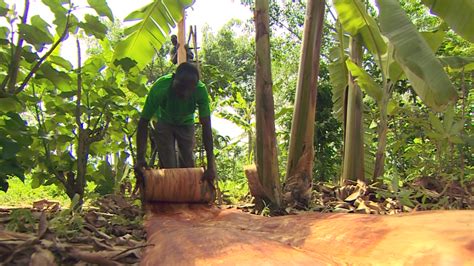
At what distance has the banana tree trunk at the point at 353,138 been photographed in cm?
427

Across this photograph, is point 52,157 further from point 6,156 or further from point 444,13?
point 444,13

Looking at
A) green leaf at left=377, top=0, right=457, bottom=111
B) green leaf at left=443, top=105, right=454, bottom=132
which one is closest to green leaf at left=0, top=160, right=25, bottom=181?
green leaf at left=377, top=0, right=457, bottom=111

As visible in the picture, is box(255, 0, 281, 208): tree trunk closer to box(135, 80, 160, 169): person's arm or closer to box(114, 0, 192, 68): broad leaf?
box(135, 80, 160, 169): person's arm

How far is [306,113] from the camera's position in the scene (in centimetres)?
366

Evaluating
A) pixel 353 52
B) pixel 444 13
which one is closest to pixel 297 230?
pixel 444 13

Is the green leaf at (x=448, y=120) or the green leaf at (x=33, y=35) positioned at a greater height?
the green leaf at (x=33, y=35)

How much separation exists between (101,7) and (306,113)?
1.78 meters

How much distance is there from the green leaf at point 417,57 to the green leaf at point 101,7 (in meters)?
1.93

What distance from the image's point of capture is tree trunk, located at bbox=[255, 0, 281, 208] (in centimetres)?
345

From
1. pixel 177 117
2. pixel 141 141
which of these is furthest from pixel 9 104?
pixel 177 117

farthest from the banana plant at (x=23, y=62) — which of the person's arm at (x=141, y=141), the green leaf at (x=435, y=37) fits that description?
the green leaf at (x=435, y=37)

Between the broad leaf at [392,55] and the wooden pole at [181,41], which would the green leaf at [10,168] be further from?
the broad leaf at [392,55]

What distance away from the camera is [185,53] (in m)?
5.21

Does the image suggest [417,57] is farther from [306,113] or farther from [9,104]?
[9,104]
